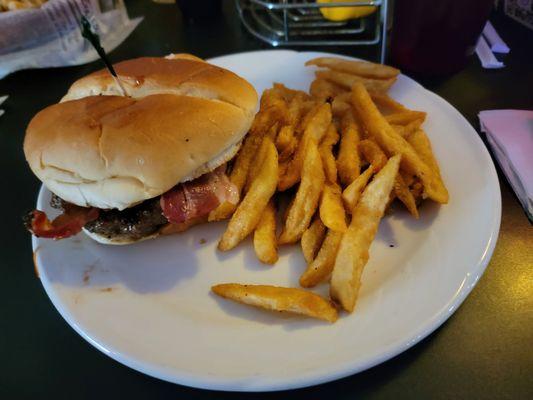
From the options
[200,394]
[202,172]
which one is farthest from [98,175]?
[200,394]

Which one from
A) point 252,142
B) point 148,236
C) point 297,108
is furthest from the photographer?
point 297,108

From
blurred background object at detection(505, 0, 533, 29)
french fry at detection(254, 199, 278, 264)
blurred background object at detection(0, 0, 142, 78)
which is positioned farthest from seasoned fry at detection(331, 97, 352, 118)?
blurred background object at detection(0, 0, 142, 78)

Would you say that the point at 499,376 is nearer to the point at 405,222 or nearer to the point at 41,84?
the point at 405,222

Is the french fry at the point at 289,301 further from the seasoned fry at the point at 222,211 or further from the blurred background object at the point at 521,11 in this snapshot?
the blurred background object at the point at 521,11

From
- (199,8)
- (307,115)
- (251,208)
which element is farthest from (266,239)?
(199,8)

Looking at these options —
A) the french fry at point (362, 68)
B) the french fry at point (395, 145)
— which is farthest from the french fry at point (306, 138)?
the french fry at point (362, 68)

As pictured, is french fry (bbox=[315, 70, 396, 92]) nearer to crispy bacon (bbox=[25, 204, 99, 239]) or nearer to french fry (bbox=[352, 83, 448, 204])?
french fry (bbox=[352, 83, 448, 204])

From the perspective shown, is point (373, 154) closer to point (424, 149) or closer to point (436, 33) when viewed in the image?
point (424, 149)
